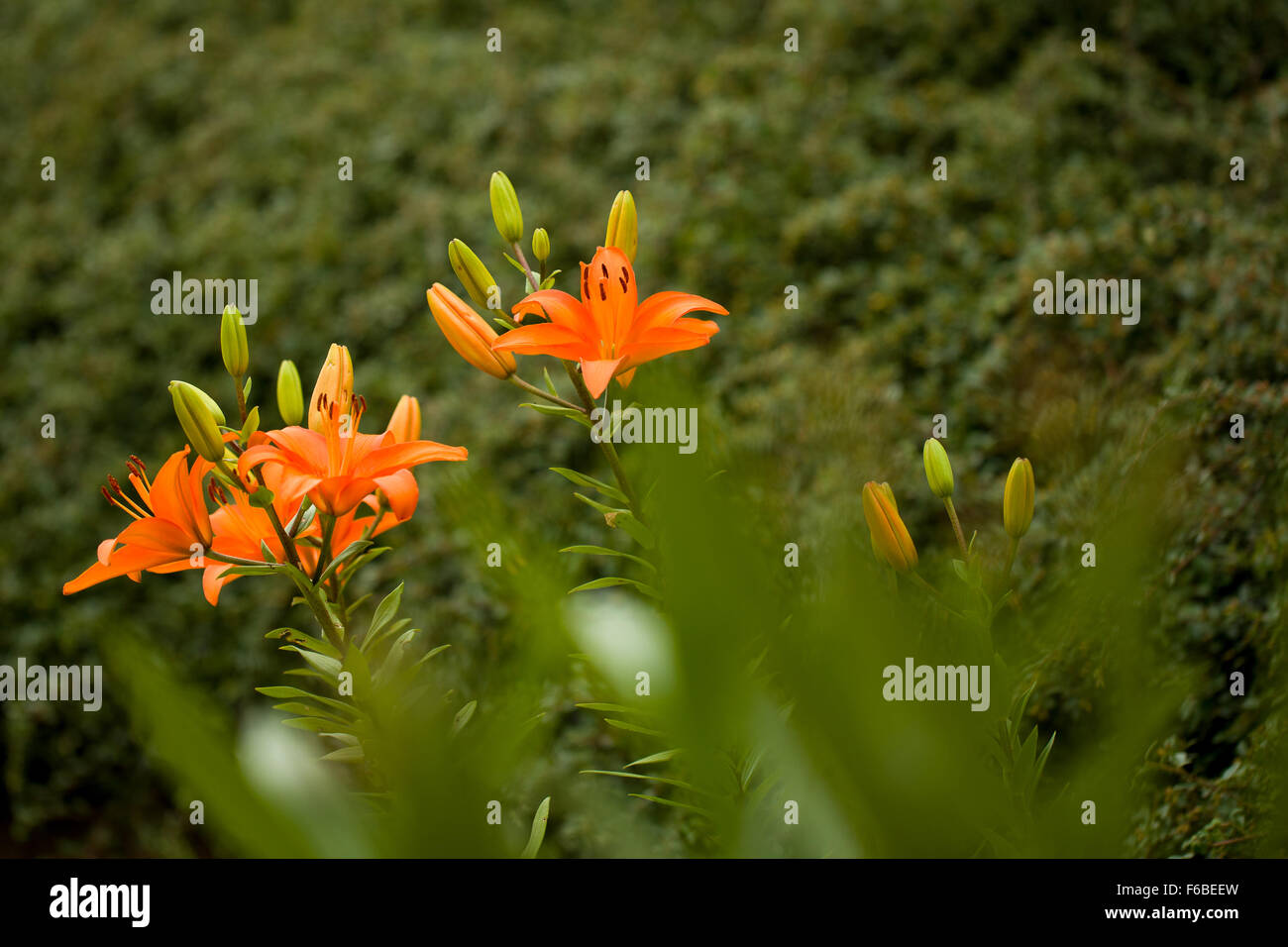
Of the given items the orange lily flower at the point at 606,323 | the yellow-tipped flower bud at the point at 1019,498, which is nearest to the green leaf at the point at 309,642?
the orange lily flower at the point at 606,323

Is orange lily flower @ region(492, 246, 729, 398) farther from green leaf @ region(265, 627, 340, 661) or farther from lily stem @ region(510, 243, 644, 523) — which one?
green leaf @ region(265, 627, 340, 661)

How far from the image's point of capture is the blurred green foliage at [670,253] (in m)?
1.53

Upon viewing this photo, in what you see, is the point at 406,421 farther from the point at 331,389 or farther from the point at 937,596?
the point at 937,596

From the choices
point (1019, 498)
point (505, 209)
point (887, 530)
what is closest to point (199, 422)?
point (505, 209)

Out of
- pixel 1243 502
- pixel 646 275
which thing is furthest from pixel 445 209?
pixel 1243 502

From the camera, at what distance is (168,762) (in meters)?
0.31

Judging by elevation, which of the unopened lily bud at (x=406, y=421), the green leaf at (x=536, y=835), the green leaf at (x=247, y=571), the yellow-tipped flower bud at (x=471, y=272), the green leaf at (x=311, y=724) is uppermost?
the yellow-tipped flower bud at (x=471, y=272)

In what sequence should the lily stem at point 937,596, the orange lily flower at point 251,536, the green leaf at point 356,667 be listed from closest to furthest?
the lily stem at point 937,596
the green leaf at point 356,667
the orange lily flower at point 251,536

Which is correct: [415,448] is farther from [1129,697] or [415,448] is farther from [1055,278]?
[1055,278]

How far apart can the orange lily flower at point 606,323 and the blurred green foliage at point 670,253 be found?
115 millimetres

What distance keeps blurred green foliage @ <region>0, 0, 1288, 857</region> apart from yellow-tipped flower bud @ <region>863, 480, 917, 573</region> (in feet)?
0.24

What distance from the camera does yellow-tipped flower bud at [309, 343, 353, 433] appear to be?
0.64 m

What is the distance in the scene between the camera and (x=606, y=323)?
0.61 meters

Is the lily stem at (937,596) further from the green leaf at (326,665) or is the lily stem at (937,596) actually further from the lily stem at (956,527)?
A: the green leaf at (326,665)
